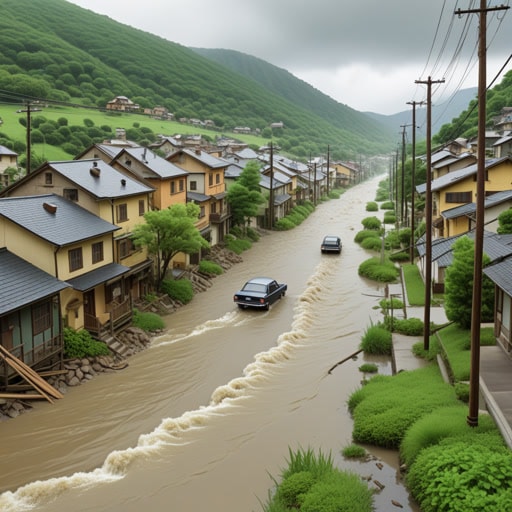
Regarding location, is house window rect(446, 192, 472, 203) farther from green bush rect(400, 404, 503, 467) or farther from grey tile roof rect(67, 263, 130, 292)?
green bush rect(400, 404, 503, 467)

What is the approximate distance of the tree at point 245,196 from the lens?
5169 centimetres

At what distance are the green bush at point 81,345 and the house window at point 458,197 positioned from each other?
86.8 feet

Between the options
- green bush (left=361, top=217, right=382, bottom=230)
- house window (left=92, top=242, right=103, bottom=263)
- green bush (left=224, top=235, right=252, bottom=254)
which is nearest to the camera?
house window (left=92, top=242, right=103, bottom=263)

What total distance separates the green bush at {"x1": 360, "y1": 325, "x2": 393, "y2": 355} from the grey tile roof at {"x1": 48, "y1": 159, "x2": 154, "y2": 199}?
13.9m

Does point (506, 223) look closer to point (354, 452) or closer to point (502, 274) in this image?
point (502, 274)

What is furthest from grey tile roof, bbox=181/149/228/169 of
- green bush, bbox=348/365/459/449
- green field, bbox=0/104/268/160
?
green bush, bbox=348/365/459/449

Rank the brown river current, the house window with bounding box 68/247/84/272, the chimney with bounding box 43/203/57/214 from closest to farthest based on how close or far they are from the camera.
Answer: the brown river current
the house window with bounding box 68/247/84/272
the chimney with bounding box 43/203/57/214

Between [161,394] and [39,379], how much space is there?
4278mm

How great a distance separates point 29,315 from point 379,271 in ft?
87.1

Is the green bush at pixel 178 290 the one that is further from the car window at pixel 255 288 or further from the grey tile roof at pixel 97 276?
the grey tile roof at pixel 97 276

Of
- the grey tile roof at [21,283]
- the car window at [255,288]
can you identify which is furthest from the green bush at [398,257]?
the grey tile roof at [21,283]

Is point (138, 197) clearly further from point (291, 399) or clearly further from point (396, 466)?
point (396, 466)

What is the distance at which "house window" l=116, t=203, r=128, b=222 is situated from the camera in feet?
95.3

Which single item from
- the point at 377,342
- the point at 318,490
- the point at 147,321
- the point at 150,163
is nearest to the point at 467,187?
the point at 377,342
